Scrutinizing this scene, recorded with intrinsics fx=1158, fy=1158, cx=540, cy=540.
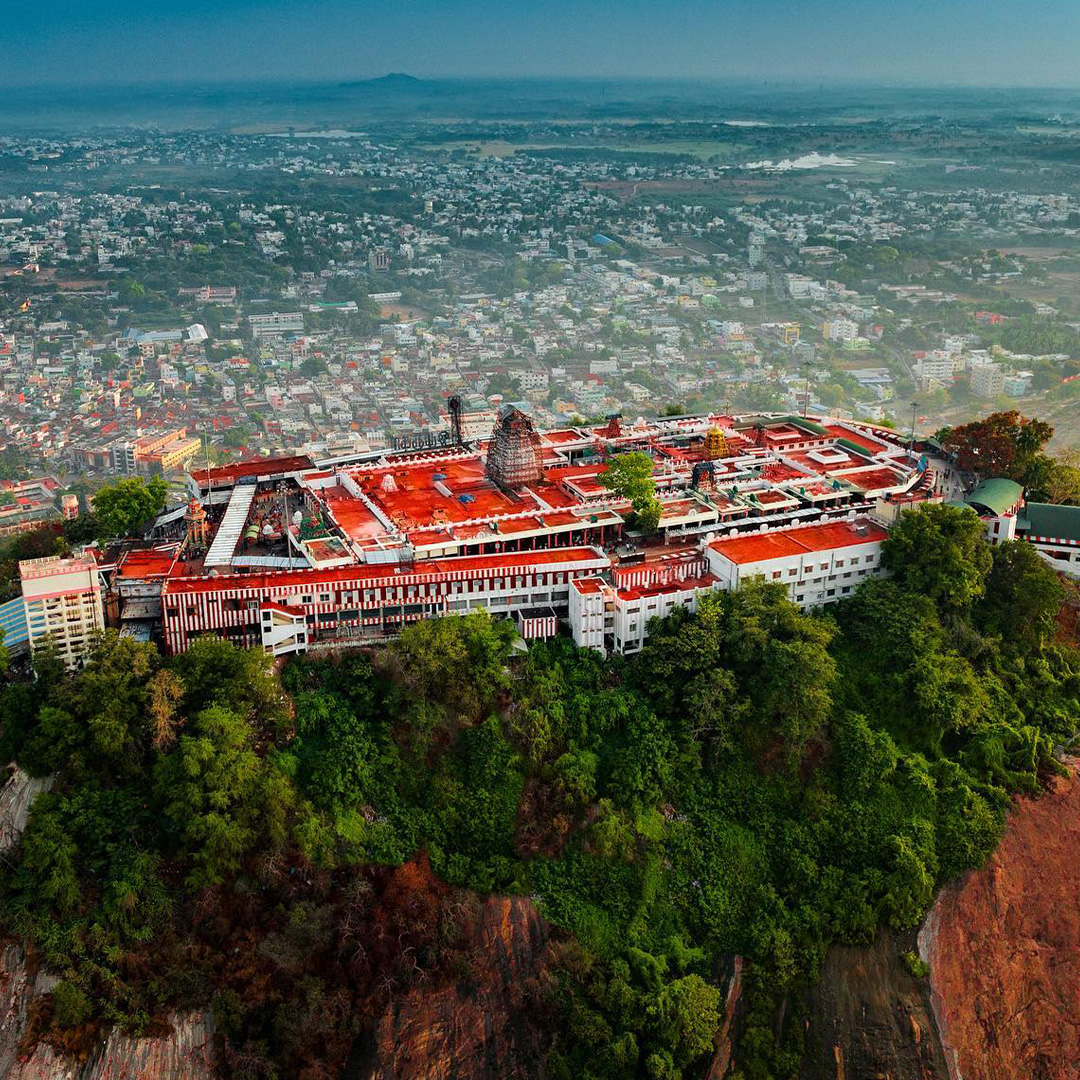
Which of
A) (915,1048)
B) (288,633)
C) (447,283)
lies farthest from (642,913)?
(447,283)

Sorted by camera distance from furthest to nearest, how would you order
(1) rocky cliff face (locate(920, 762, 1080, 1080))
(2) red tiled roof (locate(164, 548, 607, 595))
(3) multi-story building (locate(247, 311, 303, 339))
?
(3) multi-story building (locate(247, 311, 303, 339)) → (2) red tiled roof (locate(164, 548, 607, 595)) → (1) rocky cliff face (locate(920, 762, 1080, 1080))

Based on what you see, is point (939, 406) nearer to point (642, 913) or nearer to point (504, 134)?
point (642, 913)

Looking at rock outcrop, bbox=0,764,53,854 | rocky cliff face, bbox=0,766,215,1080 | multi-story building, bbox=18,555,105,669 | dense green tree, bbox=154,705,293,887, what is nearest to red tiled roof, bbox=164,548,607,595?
multi-story building, bbox=18,555,105,669

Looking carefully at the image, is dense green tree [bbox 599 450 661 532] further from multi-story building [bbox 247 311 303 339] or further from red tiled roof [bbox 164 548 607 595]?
multi-story building [bbox 247 311 303 339]

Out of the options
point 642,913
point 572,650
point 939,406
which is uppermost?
point 572,650

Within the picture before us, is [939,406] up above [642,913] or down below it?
below
